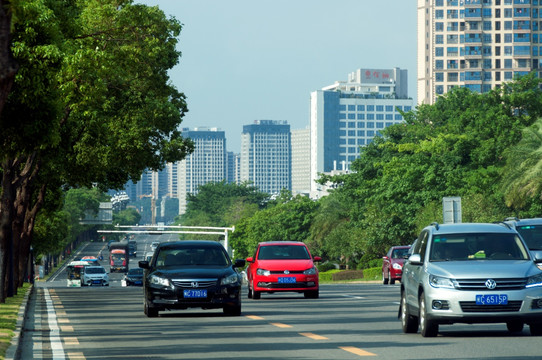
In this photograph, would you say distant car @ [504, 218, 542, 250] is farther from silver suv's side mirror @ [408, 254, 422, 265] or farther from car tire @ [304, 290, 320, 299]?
silver suv's side mirror @ [408, 254, 422, 265]

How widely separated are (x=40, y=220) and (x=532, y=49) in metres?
128

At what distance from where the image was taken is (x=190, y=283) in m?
22.5

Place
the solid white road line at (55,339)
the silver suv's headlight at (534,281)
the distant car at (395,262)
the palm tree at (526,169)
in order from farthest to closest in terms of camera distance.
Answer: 1. the palm tree at (526,169)
2. the distant car at (395,262)
3. the silver suv's headlight at (534,281)
4. the solid white road line at (55,339)

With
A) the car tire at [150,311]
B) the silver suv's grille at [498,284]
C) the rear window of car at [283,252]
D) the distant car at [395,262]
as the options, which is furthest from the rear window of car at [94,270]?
the silver suv's grille at [498,284]

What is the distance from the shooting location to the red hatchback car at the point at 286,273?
31.5m

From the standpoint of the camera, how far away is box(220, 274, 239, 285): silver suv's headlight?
22719 millimetres

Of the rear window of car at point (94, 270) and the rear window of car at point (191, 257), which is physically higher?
the rear window of car at point (191, 257)

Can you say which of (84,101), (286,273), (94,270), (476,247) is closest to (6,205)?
(84,101)

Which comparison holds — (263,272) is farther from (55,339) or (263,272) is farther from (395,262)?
(395,262)

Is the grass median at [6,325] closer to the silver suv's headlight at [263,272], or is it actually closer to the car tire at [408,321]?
the car tire at [408,321]

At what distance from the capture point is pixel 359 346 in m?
15.6

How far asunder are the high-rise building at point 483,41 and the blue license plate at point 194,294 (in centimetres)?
16386

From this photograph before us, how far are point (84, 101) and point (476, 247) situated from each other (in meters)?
14.5

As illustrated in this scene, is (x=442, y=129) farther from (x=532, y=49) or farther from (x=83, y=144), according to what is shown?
(x=532, y=49)
